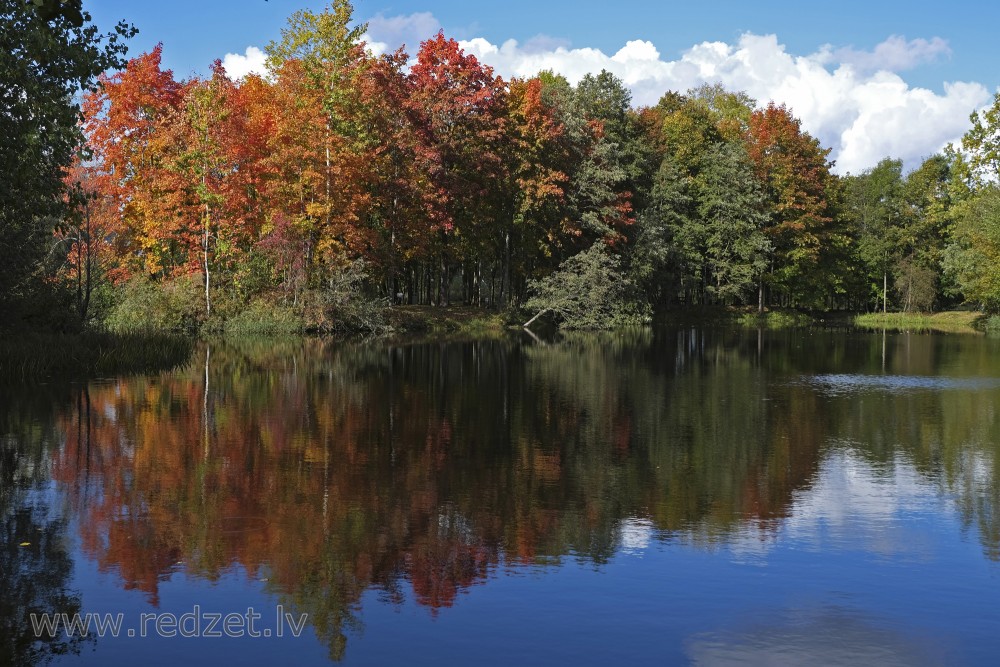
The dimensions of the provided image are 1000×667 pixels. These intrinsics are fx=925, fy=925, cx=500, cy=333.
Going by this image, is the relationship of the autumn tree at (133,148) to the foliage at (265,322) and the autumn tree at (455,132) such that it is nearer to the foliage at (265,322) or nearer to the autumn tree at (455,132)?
the foliage at (265,322)

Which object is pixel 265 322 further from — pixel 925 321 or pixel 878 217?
pixel 878 217

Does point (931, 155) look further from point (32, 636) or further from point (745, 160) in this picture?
point (32, 636)

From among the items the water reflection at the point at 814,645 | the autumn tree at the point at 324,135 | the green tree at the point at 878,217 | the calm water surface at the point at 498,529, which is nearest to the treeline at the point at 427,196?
the autumn tree at the point at 324,135

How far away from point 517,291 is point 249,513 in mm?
59663

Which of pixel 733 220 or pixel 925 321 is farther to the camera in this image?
pixel 925 321

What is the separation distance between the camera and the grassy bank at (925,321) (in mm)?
74750

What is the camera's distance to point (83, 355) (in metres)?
26.8

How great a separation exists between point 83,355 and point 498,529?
66.1ft

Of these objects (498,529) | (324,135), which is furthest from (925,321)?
(498,529)

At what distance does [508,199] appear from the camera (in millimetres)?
59781

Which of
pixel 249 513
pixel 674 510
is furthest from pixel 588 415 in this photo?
pixel 249 513

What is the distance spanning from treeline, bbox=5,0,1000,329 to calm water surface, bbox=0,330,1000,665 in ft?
40.5

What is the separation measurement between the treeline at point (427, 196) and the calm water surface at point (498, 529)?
487 inches

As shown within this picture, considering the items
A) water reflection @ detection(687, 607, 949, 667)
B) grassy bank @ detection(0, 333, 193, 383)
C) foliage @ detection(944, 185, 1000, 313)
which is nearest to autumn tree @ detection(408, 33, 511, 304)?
grassy bank @ detection(0, 333, 193, 383)
